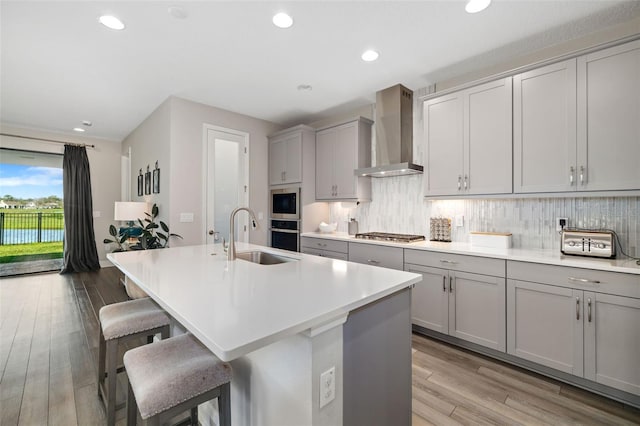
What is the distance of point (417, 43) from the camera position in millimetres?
2480

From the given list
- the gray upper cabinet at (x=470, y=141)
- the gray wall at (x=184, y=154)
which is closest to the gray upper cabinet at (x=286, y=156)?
the gray wall at (x=184, y=154)

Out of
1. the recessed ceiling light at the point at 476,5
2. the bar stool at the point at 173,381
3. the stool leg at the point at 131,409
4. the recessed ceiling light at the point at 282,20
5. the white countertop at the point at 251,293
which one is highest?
the recessed ceiling light at the point at 282,20

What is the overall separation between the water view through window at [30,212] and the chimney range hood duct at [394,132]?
640 cm

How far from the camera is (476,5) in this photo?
2.00m

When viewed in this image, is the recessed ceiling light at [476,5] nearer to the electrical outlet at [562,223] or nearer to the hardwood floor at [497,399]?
the electrical outlet at [562,223]

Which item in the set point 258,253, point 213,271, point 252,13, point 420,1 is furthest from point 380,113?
point 213,271

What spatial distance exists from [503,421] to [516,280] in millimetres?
1011

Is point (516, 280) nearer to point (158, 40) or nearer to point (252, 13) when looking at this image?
point (252, 13)

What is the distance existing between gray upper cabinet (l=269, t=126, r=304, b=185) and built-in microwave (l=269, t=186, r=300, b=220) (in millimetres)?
149

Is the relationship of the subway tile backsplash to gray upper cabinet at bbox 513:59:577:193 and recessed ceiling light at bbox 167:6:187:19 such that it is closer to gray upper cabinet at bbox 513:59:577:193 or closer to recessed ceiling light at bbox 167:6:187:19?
gray upper cabinet at bbox 513:59:577:193

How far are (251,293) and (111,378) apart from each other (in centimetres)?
98

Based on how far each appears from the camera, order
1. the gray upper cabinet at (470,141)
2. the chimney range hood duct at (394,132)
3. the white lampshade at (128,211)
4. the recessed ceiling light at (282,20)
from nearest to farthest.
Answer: the recessed ceiling light at (282,20), the gray upper cabinet at (470,141), the chimney range hood duct at (394,132), the white lampshade at (128,211)

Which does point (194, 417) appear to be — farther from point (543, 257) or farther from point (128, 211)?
point (128, 211)

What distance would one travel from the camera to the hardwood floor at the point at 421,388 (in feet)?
5.72
